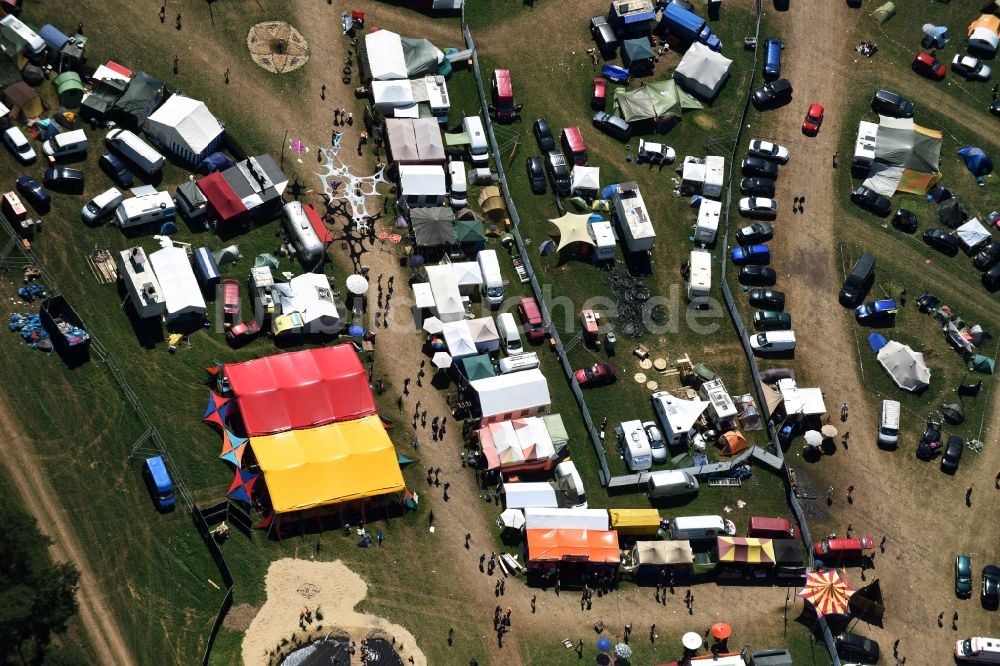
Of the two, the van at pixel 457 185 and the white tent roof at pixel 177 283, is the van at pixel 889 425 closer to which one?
the van at pixel 457 185

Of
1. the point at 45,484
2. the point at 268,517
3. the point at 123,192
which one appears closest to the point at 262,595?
the point at 268,517

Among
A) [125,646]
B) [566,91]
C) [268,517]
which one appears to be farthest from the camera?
[566,91]

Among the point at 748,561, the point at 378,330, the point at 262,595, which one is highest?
the point at 378,330

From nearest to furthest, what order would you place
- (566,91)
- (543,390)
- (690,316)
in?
(543,390)
(690,316)
(566,91)

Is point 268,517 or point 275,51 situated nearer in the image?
point 268,517

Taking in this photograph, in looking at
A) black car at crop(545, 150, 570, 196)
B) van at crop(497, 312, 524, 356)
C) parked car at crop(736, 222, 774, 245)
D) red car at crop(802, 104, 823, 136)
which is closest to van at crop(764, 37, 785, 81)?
red car at crop(802, 104, 823, 136)

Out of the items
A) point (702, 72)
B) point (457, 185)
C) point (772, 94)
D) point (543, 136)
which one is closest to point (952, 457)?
point (772, 94)

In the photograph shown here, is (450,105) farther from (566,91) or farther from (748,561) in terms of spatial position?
(748,561)
